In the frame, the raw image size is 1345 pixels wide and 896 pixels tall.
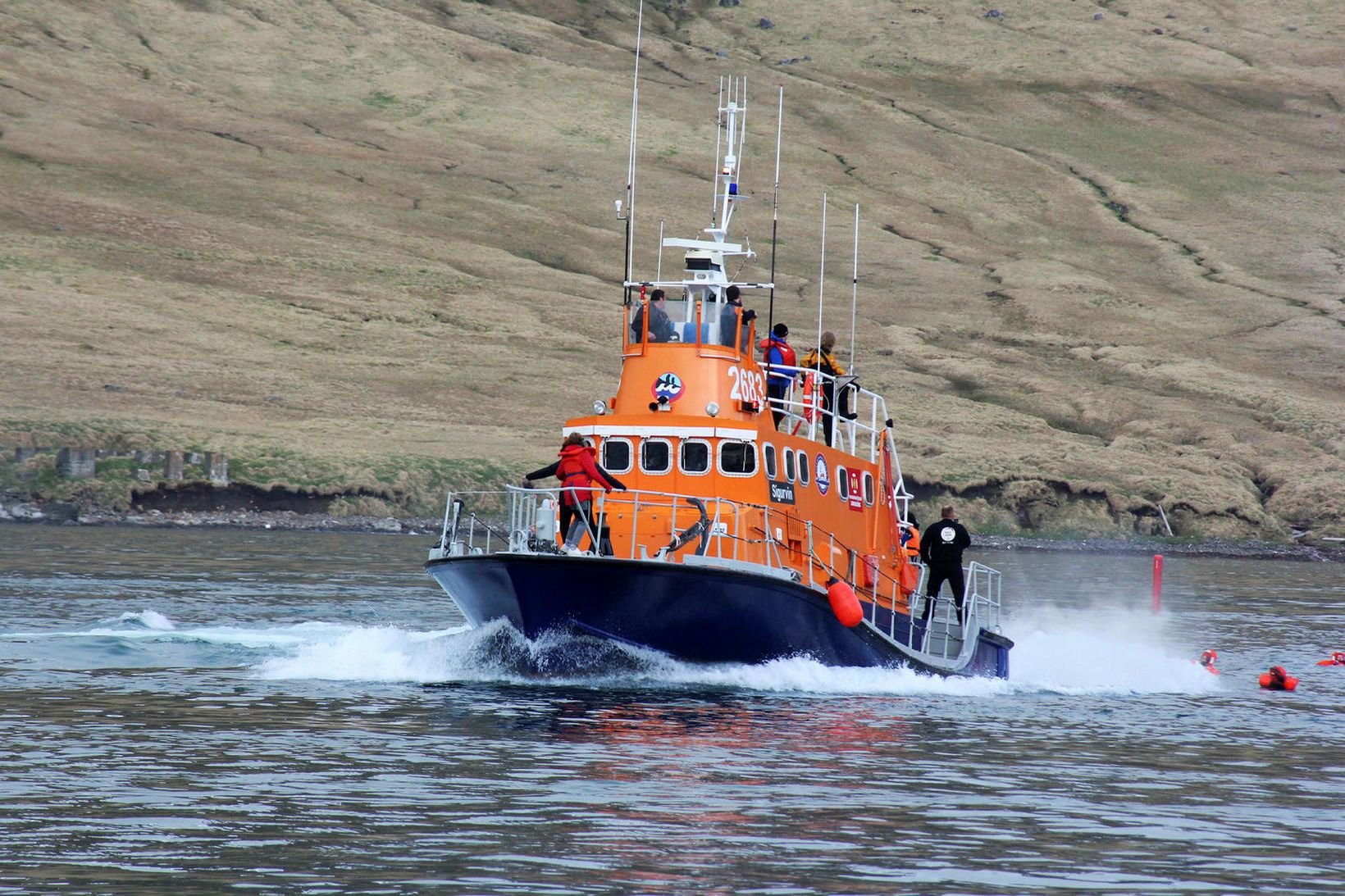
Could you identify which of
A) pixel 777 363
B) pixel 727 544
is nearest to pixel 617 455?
pixel 727 544

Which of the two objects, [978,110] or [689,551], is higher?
[978,110]

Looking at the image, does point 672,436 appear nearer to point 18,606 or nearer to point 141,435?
point 18,606

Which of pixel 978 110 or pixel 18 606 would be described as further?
pixel 978 110

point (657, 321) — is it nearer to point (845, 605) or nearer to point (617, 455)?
point (617, 455)

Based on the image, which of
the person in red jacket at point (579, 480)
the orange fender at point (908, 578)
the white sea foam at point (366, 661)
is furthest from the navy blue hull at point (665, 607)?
the orange fender at point (908, 578)

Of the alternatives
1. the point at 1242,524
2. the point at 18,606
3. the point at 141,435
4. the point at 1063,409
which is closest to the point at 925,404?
the point at 1063,409

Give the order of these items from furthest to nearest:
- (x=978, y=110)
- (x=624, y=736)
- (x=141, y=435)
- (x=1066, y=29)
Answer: (x=1066, y=29)
(x=978, y=110)
(x=141, y=435)
(x=624, y=736)

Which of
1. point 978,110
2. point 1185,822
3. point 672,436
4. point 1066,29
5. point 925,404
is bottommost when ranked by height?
point 1185,822

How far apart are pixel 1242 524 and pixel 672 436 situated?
57.2 metres

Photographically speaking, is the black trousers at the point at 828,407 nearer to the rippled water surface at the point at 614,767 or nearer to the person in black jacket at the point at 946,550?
the person in black jacket at the point at 946,550

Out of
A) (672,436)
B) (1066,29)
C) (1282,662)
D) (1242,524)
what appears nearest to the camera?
(672,436)

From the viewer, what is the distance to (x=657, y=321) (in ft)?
76.0

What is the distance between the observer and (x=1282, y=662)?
29.2 meters

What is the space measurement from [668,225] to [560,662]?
91506 mm
